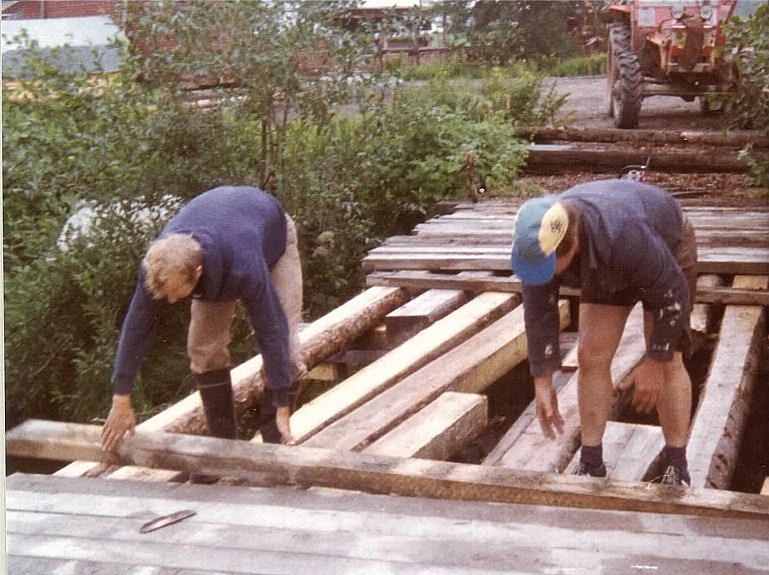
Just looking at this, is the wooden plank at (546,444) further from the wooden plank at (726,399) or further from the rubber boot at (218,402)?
the rubber boot at (218,402)

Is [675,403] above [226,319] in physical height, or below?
below

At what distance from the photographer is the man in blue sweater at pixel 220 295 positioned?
2.12 meters

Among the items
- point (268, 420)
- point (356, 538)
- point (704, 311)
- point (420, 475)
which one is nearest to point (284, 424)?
point (268, 420)

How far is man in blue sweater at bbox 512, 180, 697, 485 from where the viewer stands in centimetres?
195

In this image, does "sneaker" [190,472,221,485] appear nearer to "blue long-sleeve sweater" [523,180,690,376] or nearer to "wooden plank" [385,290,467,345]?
"wooden plank" [385,290,467,345]

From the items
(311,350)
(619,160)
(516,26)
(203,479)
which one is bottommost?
(203,479)

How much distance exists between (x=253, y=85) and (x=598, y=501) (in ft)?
5.25

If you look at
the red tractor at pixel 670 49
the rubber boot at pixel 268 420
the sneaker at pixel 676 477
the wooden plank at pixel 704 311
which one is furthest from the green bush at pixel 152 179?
the sneaker at pixel 676 477

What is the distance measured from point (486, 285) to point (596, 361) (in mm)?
1013

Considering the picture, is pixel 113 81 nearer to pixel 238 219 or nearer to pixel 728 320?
pixel 238 219

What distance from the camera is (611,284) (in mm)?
2055

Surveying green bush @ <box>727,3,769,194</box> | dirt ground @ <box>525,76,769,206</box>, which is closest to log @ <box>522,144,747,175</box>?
dirt ground @ <box>525,76,769,206</box>

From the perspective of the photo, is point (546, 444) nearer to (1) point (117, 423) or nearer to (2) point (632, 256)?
(2) point (632, 256)

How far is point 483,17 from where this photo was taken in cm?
222
